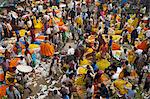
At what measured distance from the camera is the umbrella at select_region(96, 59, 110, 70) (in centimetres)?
1560

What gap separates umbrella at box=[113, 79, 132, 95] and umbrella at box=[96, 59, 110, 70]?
0.94 metres

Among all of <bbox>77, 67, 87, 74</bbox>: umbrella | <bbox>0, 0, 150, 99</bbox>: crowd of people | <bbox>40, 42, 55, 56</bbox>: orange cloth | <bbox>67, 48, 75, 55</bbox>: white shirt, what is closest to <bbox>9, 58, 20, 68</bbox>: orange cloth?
<bbox>0, 0, 150, 99</bbox>: crowd of people

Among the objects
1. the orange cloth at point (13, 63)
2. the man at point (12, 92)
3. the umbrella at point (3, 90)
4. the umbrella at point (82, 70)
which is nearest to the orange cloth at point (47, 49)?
the orange cloth at point (13, 63)

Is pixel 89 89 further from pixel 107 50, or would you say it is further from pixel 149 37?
pixel 149 37

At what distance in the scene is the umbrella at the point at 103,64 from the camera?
1560 cm

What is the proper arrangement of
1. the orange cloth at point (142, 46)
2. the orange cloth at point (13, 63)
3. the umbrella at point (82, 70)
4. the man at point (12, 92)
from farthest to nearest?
the orange cloth at point (142, 46) < the orange cloth at point (13, 63) < the umbrella at point (82, 70) < the man at point (12, 92)

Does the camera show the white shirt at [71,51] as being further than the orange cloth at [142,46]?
Yes

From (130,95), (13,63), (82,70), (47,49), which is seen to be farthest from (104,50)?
(13,63)

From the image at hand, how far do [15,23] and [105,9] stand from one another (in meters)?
5.05

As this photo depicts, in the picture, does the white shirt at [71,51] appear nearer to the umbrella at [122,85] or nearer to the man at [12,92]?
the umbrella at [122,85]

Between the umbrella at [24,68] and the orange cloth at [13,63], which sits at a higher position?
the orange cloth at [13,63]

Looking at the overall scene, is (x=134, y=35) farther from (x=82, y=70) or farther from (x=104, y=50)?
(x=82, y=70)

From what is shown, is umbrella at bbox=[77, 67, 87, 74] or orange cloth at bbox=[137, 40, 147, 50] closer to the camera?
umbrella at bbox=[77, 67, 87, 74]

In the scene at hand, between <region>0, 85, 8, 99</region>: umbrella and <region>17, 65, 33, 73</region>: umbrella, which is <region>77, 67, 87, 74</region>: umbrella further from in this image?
<region>0, 85, 8, 99</region>: umbrella
